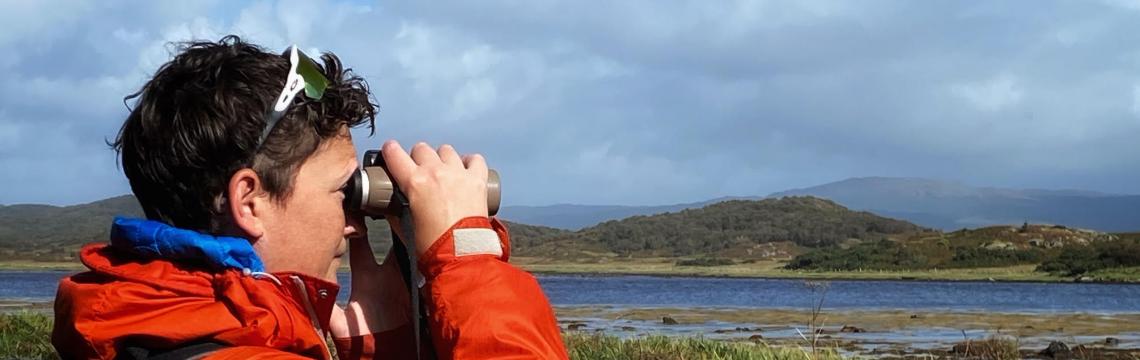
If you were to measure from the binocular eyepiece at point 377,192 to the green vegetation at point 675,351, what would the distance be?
793 centimetres

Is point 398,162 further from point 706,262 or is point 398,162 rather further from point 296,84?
point 706,262

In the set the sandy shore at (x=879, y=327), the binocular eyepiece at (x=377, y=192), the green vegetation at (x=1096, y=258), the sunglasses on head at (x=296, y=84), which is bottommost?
the sandy shore at (x=879, y=327)

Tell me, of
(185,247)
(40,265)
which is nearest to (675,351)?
(185,247)

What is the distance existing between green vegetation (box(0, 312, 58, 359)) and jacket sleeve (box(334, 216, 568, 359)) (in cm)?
954

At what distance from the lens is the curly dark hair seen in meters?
2.06

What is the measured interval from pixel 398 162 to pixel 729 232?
125818 mm

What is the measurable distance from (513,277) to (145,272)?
1.66ft

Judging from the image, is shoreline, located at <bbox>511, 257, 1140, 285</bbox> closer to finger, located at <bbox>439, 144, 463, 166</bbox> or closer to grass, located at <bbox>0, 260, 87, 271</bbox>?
grass, located at <bbox>0, 260, 87, 271</bbox>

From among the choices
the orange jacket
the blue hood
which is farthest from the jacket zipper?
the blue hood

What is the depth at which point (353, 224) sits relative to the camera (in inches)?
91.7

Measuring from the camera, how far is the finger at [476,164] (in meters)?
2.12

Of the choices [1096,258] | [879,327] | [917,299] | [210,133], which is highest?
[1096,258]

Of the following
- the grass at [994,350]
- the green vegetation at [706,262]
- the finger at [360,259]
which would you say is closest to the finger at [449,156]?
the finger at [360,259]

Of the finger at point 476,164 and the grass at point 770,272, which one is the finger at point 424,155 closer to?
the finger at point 476,164
